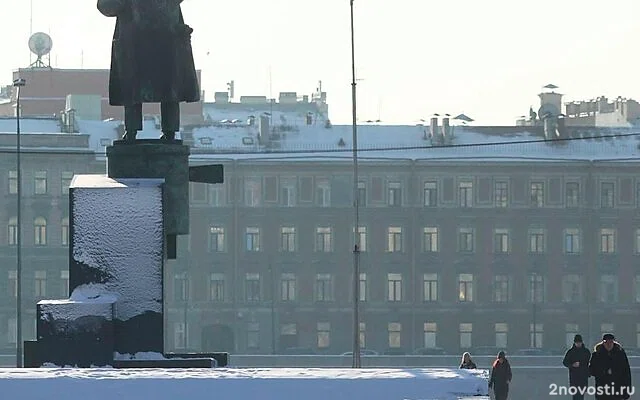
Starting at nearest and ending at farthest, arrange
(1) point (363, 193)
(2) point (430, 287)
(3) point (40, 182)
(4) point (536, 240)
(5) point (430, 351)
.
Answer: (5) point (430, 351) < (3) point (40, 182) < (2) point (430, 287) < (1) point (363, 193) < (4) point (536, 240)

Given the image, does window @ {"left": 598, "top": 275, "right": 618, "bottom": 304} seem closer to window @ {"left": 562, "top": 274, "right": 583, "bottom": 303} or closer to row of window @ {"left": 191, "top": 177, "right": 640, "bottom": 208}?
window @ {"left": 562, "top": 274, "right": 583, "bottom": 303}

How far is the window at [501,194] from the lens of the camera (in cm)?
7619

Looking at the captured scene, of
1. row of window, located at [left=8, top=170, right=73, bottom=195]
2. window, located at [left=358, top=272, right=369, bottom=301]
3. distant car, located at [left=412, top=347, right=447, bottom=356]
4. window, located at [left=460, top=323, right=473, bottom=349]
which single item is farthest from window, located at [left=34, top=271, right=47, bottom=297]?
window, located at [left=460, top=323, right=473, bottom=349]

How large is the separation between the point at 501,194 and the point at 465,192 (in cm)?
130

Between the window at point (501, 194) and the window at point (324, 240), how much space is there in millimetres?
5926

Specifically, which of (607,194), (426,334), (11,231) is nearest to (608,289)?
(607,194)

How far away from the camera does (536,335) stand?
75500mm

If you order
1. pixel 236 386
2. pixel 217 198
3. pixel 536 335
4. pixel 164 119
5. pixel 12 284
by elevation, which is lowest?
pixel 536 335

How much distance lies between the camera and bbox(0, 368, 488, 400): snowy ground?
30.0ft

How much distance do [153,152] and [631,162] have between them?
6324 cm

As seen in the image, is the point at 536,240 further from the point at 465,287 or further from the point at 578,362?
the point at 578,362

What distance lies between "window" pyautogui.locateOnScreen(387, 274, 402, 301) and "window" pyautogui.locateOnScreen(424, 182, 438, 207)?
2.74 m

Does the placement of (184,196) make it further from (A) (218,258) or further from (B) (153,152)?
(A) (218,258)

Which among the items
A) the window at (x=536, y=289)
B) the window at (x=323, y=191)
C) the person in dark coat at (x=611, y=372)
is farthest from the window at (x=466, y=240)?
the person in dark coat at (x=611, y=372)
